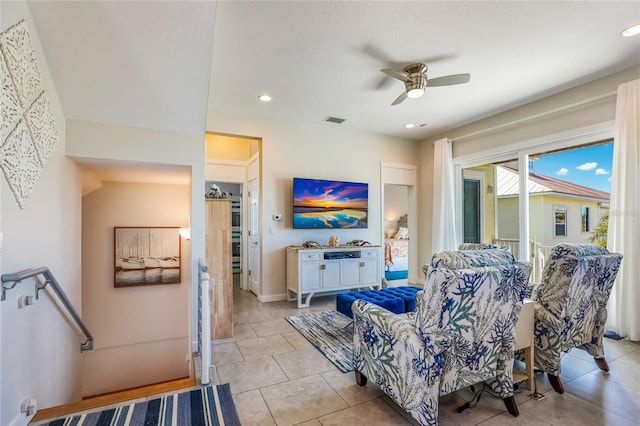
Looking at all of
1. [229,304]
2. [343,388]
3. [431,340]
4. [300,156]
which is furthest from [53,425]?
[300,156]

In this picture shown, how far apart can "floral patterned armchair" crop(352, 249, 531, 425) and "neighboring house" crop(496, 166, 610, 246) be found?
2832 mm

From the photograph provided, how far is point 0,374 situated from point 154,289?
265 centimetres

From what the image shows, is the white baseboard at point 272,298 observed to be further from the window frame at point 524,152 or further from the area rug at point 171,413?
the window frame at point 524,152

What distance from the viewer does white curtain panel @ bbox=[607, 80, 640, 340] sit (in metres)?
3.10

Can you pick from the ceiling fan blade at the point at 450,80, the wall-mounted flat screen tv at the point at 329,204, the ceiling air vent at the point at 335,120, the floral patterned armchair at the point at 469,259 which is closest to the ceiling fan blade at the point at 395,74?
the ceiling fan blade at the point at 450,80

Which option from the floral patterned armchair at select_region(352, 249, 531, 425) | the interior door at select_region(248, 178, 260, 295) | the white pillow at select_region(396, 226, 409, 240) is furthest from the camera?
the white pillow at select_region(396, 226, 409, 240)

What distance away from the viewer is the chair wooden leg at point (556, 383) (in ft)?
7.06

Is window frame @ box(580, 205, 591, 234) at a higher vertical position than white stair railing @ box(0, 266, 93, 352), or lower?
higher

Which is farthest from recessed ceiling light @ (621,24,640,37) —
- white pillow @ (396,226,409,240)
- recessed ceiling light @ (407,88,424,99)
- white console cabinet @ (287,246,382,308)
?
white pillow @ (396,226,409,240)

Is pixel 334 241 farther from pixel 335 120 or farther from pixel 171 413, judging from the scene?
pixel 171 413

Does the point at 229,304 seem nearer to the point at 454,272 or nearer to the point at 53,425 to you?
the point at 53,425

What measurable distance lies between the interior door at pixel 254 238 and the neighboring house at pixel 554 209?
12.9ft

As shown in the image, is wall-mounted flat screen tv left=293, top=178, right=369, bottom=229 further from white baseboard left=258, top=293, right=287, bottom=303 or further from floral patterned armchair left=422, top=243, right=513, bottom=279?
floral patterned armchair left=422, top=243, right=513, bottom=279

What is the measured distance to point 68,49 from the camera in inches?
86.0
